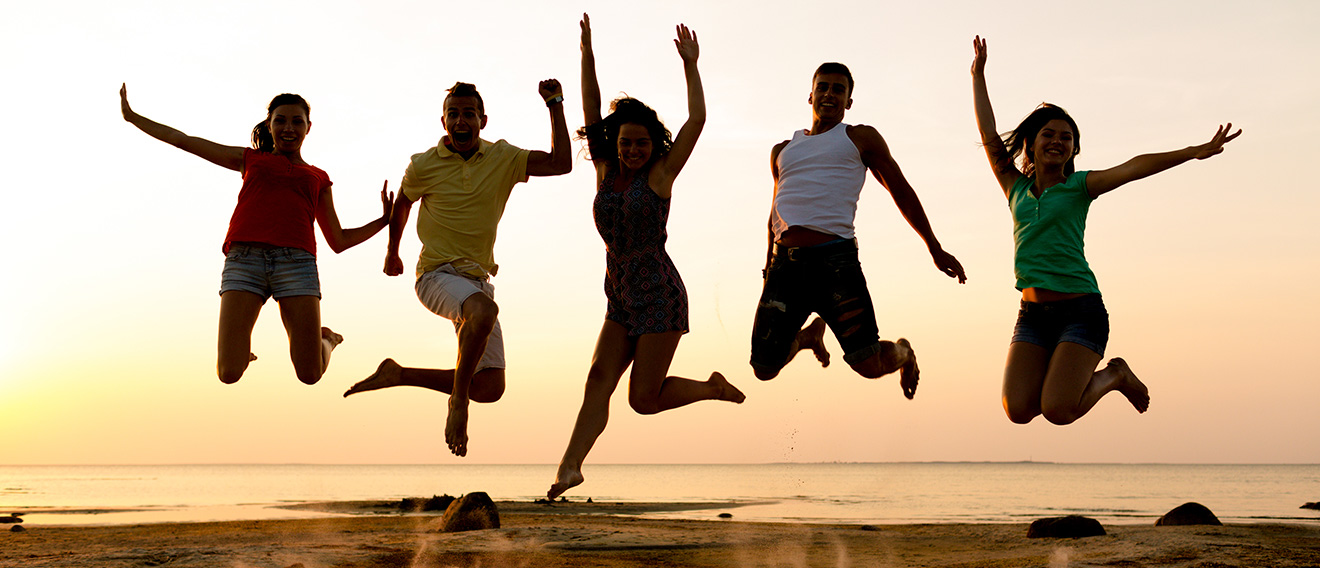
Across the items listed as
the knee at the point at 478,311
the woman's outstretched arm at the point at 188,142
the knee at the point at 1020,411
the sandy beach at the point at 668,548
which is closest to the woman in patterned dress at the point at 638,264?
the knee at the point at 478,311

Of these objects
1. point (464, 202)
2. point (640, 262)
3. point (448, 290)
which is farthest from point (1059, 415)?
point (464, 202)

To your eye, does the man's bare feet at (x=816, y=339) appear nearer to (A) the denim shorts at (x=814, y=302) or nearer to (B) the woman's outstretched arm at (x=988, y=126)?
(A) the denim shorts at (x=814, y=302)

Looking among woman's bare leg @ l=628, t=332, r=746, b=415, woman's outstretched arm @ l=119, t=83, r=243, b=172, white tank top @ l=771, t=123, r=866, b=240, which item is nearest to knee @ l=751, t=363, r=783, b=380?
woman's bare leg @ l=628, t=332, r=746, b=415

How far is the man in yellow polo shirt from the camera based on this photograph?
7.78 meters

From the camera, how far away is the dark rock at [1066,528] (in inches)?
843

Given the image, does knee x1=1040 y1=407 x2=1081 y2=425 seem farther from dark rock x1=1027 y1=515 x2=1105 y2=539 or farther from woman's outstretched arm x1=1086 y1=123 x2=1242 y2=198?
dark rock x1=1027 y1=515 x2=1105 y2=539

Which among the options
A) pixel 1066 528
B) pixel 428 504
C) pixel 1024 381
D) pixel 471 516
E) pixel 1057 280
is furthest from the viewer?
pixel 428 504

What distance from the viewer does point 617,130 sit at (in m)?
7.78

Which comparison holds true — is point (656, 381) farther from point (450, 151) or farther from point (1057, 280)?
point (1057, 280)

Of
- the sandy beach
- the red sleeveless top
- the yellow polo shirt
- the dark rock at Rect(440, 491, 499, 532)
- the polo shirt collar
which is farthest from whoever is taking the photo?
the dark rock at Rect(440, 491, 499, 532)

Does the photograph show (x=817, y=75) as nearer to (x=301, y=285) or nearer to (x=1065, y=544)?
(x=301, y=285)

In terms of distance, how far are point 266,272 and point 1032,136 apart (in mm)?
6094

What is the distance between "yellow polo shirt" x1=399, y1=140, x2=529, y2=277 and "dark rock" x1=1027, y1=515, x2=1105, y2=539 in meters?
17.0

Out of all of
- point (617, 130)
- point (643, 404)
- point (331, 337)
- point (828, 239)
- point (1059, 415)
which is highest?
point (617, 130)
